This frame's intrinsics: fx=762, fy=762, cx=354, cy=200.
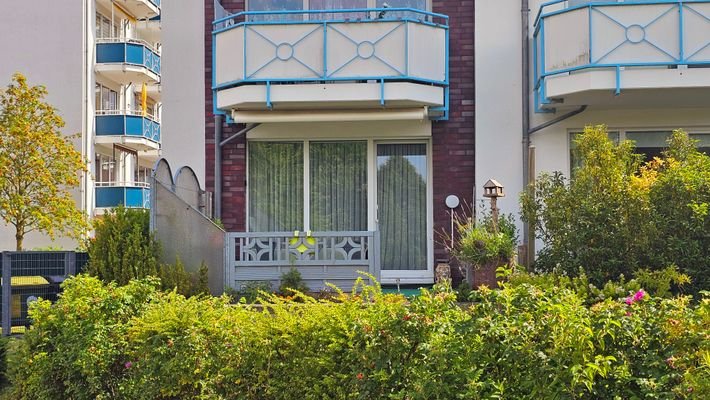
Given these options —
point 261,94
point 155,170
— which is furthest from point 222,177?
point 155,170

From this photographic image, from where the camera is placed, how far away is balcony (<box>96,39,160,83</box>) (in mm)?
31062

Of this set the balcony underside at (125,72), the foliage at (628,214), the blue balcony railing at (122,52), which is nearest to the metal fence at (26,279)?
the foliage at (628,214)

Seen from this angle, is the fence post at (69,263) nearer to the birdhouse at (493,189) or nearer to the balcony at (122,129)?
the birdhouse at (493,189)

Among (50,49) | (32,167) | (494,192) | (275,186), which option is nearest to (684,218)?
(494,192)

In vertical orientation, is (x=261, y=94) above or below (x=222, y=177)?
above

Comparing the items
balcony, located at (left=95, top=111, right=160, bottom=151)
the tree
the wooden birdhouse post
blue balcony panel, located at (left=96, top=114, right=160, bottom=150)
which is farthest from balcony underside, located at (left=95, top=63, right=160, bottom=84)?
the wooden birdhouse post

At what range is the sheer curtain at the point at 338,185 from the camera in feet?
41.1

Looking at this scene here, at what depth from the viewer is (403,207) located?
492 inches

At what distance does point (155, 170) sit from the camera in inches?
361

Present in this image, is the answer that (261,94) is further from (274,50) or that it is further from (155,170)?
(155,170)

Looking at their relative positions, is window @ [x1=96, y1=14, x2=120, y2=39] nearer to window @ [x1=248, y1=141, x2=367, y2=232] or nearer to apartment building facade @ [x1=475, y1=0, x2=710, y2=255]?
window @ [x1=248, y1=141, x2=367, y2=232]

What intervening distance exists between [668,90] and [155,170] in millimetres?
7095

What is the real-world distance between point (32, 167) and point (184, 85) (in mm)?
9305

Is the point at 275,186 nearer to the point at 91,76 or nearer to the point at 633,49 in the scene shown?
the point at 633,49
